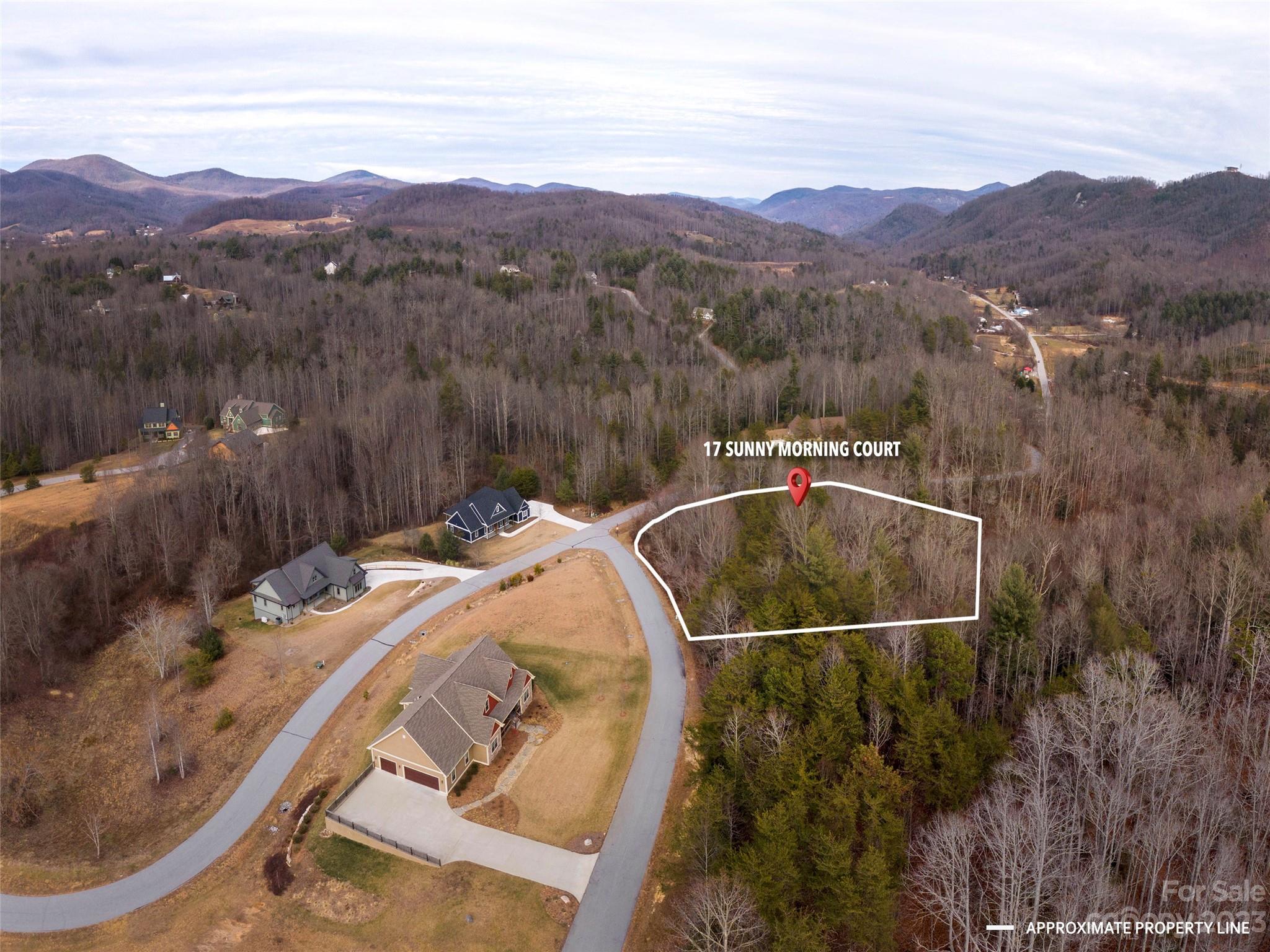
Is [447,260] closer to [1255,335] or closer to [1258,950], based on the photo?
[1255,335]

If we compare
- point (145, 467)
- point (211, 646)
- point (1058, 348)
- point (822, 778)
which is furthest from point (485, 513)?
point (1058, 348)

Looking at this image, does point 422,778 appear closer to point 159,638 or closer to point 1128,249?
point 159,638

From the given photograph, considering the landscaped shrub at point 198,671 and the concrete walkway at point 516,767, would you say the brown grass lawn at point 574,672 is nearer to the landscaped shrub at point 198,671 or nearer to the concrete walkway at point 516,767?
the concrete walkway at point 516,767

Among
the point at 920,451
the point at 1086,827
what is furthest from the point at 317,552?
the point at 1086,827

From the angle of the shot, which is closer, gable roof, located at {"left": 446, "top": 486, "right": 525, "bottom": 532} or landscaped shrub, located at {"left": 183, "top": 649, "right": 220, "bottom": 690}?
landscaped shrub, located at {"left": 183, "top": 649, "right": 220, "bottom": 690}

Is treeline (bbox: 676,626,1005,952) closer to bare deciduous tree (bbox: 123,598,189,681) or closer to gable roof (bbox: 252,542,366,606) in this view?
gable roof (bbox: 252,542,366,606)

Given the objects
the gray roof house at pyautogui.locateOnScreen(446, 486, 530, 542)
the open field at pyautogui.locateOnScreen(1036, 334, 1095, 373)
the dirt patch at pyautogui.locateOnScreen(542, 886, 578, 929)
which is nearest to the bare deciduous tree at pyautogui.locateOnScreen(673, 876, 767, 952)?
the dirt patch at pyautogui.locateOnScreen(542, 886, 578, 929)

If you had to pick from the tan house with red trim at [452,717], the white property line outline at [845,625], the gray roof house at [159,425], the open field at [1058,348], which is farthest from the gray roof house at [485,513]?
the open field at [1058,348]
